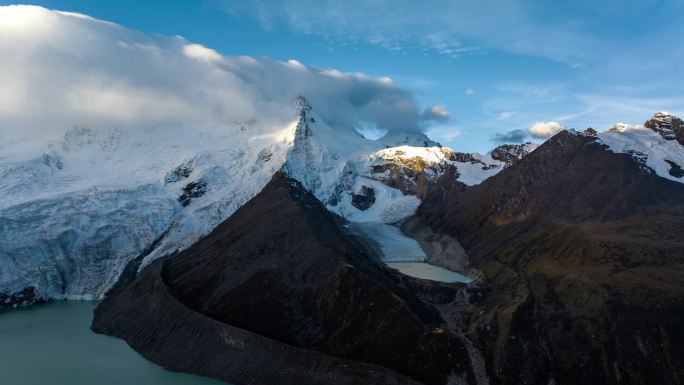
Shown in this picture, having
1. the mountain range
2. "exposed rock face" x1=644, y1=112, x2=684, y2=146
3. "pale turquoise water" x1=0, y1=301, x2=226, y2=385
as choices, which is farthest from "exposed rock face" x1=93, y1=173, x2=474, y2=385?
"exposed rock face" x1=644, y1=112, x2=684, y2=146

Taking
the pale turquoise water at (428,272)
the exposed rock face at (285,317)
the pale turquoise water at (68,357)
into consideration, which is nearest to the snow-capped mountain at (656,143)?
the pale turquoise water at (428,272)

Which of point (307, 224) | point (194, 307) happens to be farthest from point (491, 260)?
point (194, 307)

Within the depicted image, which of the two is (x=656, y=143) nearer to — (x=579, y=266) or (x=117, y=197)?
(x=579, y=266)

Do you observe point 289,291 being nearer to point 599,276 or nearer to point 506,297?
point 506,297

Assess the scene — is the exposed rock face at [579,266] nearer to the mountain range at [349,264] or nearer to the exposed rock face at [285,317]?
the mountain range at [349,264]

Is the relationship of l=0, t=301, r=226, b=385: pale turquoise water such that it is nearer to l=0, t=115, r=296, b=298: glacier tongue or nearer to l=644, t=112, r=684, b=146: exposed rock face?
l=0, t=115, r=296, b=298: glacier tongue
